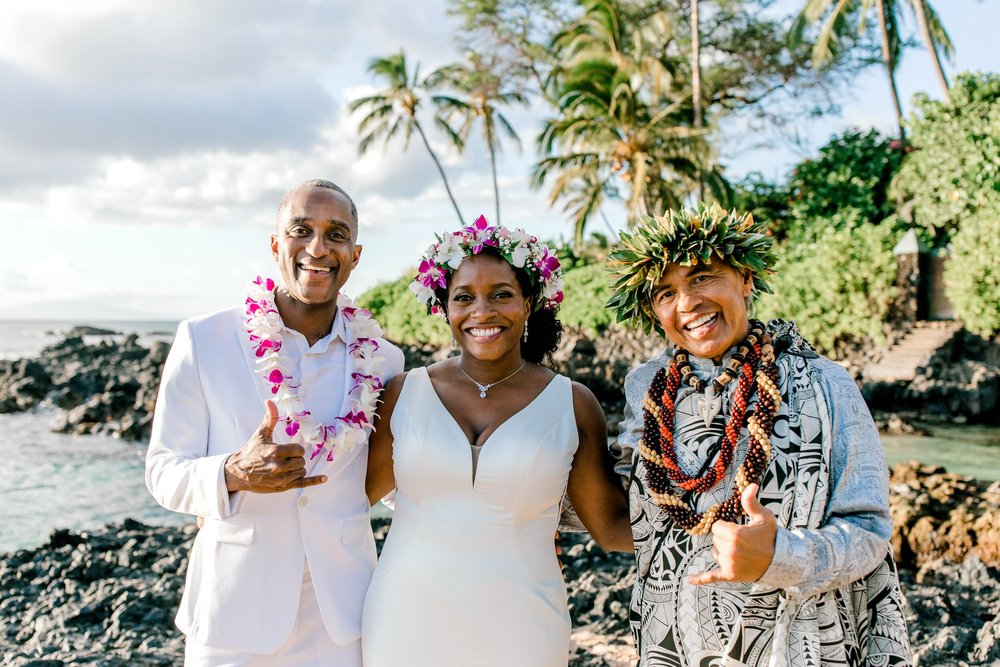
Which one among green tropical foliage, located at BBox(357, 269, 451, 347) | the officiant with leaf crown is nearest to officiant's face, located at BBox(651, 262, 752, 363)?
the officiant with leaf crown

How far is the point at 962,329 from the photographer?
18.3 m

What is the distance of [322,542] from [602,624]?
3.61m

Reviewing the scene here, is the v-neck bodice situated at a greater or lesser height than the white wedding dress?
greater

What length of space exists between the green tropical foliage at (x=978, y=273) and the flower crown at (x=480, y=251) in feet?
55.1

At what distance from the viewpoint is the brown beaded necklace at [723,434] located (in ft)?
8.11

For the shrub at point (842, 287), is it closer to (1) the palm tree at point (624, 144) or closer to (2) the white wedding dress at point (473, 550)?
(1) the palm tree at point (624, 144)

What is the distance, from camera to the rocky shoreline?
5.63 meters

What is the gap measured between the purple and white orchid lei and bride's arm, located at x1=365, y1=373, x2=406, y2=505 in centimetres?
14

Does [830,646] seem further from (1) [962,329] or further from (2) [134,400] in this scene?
(2) [134,400]

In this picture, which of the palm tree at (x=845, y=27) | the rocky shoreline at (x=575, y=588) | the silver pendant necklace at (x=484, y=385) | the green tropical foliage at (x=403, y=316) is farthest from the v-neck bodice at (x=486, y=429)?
the green tropical foliage at (x=403, y=316)

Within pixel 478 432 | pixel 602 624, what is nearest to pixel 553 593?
pixel 478 432

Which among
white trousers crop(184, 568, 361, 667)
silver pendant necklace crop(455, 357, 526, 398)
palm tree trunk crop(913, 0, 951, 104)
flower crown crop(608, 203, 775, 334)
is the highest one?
palm tree trunk crop(913, 0, 951, 104)

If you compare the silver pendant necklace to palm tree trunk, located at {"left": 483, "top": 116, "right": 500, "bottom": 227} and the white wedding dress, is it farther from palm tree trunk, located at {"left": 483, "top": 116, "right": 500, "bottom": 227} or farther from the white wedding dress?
palm tree trunk, located at {"left": 483, "top": 116, "right": 500, "bottom": 227}

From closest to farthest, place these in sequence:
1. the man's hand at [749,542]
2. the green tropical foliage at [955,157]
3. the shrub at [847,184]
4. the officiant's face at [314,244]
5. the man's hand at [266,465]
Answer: the man's hand at [749,542] < the man's hand at [266,465] < the officiant's face at [314,244] < the green tropical foliage at [955,157] < the shrub at [847,184]
